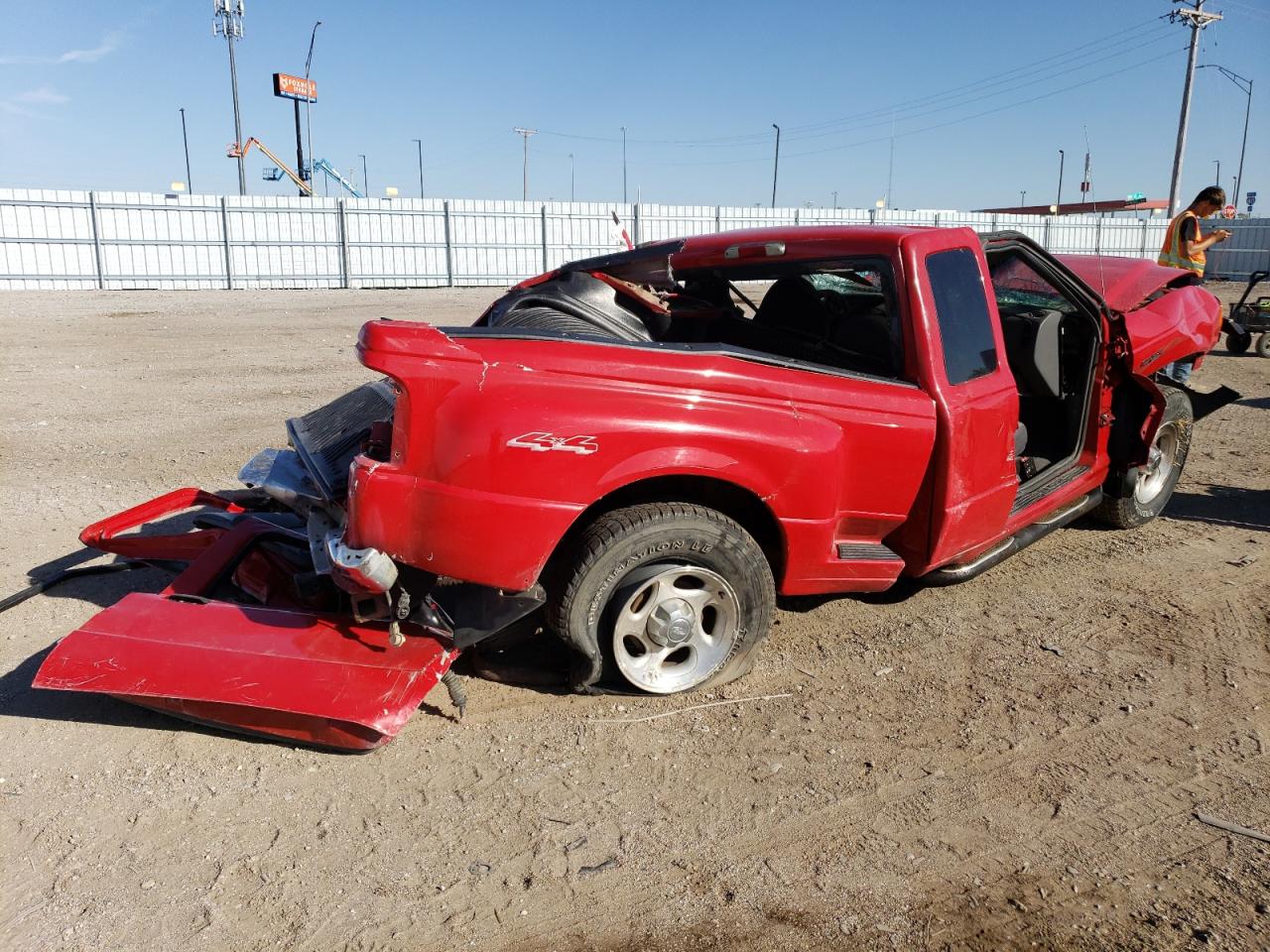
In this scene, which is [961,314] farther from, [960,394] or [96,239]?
[96,239]

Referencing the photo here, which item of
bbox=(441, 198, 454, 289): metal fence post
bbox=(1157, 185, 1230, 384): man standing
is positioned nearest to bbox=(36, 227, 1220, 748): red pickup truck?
bbox=(1157, 185, 1230, 384): man standing

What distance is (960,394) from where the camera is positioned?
3.77m

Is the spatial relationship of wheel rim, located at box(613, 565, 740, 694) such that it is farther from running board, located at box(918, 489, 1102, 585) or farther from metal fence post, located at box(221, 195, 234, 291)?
metal fence post, located at box(221, 195, 234, 291)

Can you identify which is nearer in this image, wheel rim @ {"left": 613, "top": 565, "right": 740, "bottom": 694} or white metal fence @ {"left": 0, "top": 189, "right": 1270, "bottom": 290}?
wheel rim @ {"left": 613, "top": 565, "right": 740, "bottom": 694}

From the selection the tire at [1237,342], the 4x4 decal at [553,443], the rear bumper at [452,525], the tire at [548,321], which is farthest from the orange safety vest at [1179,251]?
the rear bumper at [452,525]

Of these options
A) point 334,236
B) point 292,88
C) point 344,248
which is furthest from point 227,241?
point 292,88

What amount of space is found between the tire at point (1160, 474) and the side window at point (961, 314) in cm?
191

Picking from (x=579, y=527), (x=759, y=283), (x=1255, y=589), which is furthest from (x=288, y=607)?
(x=1255, y=589)

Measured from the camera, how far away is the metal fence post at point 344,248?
2609cm

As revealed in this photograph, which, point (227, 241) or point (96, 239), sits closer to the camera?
point (96, 239)

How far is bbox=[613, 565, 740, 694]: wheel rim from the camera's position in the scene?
335 cm

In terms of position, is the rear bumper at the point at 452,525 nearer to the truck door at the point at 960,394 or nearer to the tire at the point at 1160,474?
the truck door at the point at 960,394

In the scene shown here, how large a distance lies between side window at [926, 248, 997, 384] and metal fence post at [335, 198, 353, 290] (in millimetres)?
24652

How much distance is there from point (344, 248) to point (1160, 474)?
2438 centimetres
